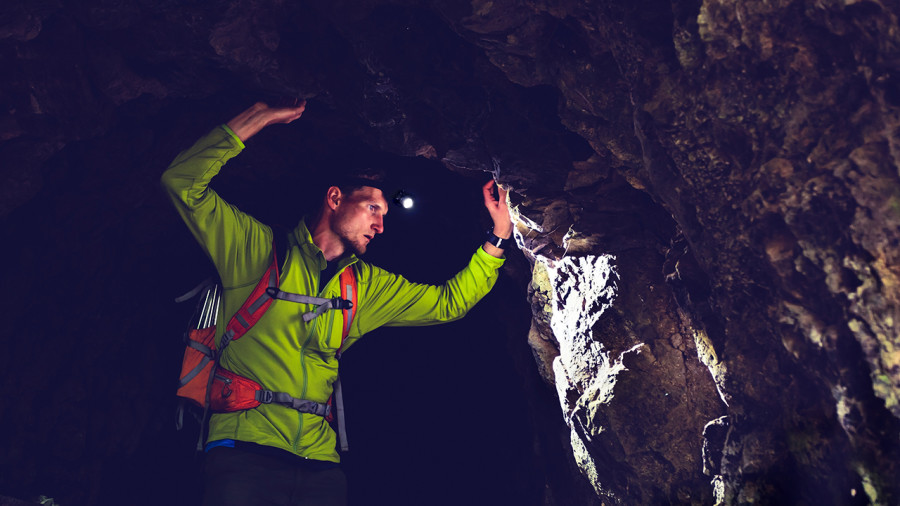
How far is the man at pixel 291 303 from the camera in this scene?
389 cm

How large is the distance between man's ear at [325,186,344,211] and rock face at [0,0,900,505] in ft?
1.57

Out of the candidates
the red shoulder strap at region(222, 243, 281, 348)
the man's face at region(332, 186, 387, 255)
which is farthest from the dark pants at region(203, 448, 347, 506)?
the man's face at region(332, 186, 387, 255)

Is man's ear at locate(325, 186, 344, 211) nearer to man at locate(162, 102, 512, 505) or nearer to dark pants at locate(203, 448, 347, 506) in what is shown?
man at locate(162, 102, 512, 505)

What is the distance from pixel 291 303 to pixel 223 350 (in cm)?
54

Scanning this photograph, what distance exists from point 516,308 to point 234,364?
89.1 inches

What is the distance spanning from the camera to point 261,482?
12.7ft

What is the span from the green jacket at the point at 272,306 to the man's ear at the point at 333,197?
0.90 feet

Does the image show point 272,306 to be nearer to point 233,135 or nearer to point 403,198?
point 233,135

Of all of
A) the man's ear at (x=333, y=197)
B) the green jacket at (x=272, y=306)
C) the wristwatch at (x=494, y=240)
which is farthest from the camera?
the man's ear at (x=333, y=197)

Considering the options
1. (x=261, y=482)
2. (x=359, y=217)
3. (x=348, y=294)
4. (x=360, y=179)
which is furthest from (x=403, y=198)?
(x=261, y=482)

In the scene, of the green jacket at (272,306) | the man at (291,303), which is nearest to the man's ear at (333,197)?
the man at (291,303)

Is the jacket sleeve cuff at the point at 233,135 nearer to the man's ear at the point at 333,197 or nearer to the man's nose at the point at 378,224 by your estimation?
the man's ear at the point at 333,197

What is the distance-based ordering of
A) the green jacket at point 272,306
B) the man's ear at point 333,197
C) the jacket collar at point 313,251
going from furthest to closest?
the man's ear at point 333,197 → the jacket collar at point 313,251 → the green jacket at point 272,306

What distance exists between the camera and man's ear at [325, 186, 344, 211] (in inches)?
184
